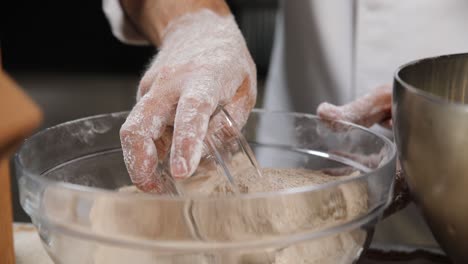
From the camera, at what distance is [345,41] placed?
855 millimetres

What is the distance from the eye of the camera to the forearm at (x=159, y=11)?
759 mm

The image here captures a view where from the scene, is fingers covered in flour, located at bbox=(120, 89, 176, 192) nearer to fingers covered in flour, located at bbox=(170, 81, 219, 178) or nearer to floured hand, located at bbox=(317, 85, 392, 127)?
fingers covered in flour, located at bbox=(170, 81, 219, 178)

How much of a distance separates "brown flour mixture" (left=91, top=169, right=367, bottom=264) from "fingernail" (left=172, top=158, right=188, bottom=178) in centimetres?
8

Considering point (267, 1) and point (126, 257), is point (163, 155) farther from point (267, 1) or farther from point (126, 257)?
point (267, 1)

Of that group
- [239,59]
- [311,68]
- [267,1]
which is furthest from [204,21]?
[267,1]

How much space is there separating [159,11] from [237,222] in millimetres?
474

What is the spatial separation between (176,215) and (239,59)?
0.29 metres

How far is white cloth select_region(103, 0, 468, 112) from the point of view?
0.76 m

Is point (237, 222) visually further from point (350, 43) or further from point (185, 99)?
point (350, 43)

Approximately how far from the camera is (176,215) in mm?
380

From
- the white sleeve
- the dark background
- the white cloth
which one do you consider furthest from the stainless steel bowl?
the dark background

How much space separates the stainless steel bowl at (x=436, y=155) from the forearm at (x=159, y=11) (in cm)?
34

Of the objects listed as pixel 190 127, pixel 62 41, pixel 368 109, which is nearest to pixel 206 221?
pixel 190 127

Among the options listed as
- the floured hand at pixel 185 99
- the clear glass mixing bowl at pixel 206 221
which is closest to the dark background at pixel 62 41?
the floured hand at pixel 185 99
